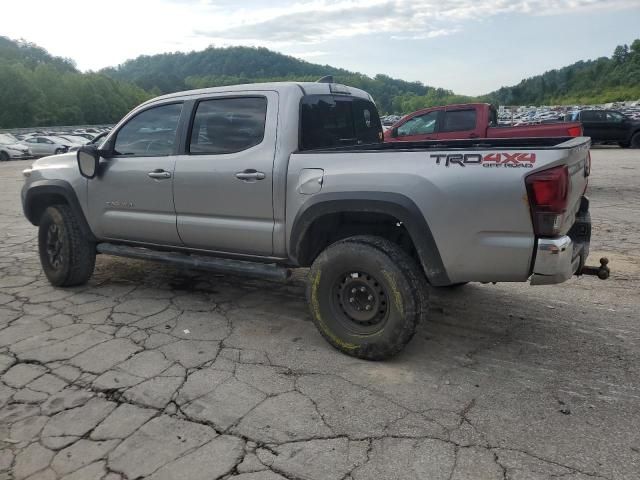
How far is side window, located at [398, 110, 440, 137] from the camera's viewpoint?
11.3 m

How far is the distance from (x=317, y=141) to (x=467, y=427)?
7.39 ft

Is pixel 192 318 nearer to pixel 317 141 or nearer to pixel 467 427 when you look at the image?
pixel 317 141

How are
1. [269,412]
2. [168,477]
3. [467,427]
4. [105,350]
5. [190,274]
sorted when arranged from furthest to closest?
[190,274] < [105,350] < [269,412] < [467,427] < [168,477]

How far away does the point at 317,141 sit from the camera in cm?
381

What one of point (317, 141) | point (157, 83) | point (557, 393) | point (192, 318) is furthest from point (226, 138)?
point (157, 83)

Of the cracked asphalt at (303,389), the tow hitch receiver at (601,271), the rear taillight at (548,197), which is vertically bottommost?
the cracked asphalt at (303,389)

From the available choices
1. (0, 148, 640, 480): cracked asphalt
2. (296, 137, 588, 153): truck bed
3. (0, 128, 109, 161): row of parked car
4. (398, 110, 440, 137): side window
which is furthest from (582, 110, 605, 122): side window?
(0, 128, 109, 161): row of parked car

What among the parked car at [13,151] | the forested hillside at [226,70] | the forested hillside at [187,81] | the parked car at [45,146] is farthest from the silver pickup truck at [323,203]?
the forested hillside at [226,70]

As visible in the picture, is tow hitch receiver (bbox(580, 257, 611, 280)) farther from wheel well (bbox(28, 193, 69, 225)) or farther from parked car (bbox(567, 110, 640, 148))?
parked car (bbox(567, 110, 640, 148))

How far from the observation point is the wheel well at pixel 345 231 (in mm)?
3500

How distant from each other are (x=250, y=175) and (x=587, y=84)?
461 feet

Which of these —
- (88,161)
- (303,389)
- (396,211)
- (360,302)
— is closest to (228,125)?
(88,161)

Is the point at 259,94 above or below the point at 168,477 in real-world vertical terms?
above

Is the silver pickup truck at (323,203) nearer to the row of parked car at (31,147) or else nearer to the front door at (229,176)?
the front door at (229,176)
